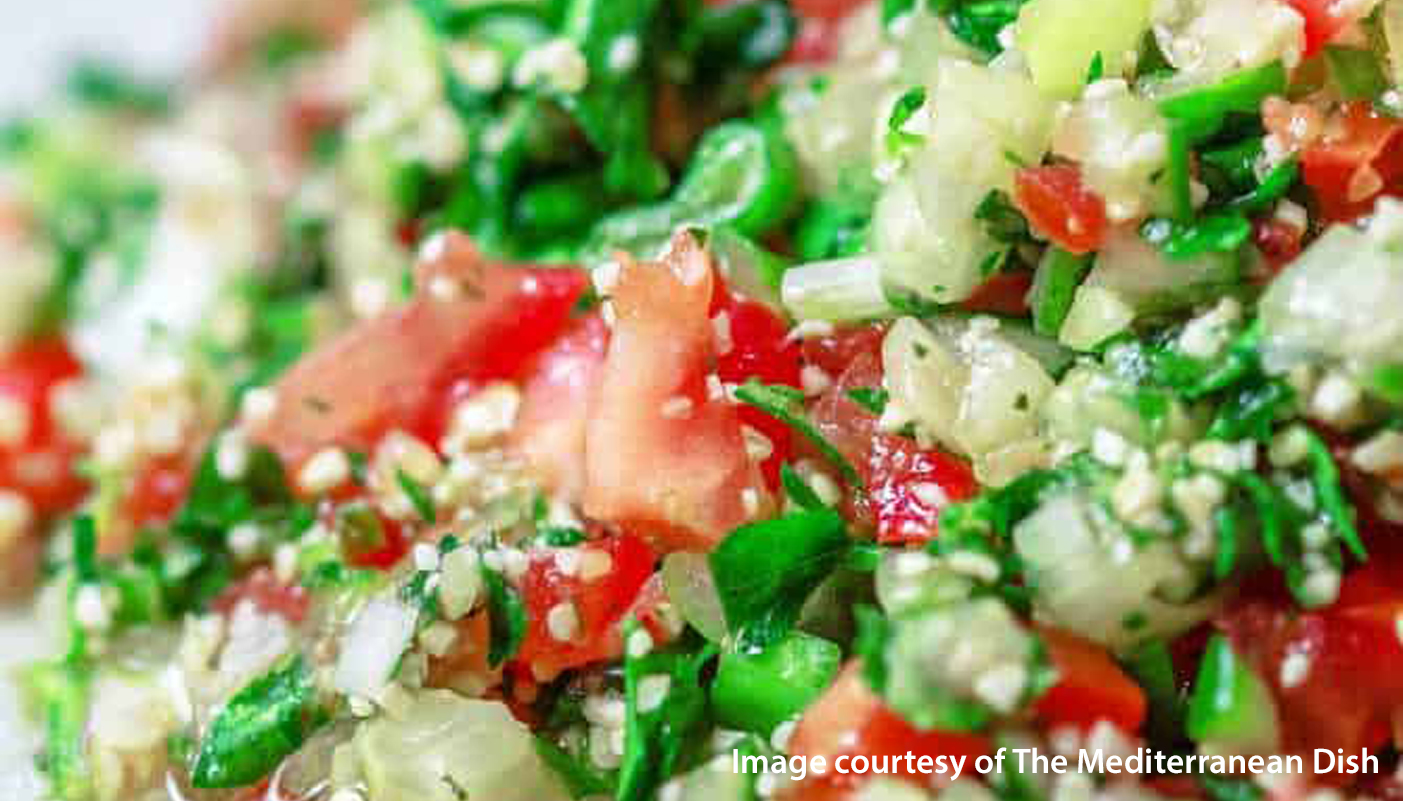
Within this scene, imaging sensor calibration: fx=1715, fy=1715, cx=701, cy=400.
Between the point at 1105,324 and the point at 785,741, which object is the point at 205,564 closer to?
the point at 785,741

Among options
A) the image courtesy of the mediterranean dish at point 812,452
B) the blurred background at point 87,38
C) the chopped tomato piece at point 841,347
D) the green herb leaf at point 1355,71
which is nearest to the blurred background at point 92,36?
the blurred background at point 87,38

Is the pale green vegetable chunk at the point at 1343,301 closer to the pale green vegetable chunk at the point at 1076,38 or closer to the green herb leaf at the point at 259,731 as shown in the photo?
the pale green vegetable chunk at the point at 1076,38

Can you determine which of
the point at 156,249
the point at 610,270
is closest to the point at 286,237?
the point at 156,249

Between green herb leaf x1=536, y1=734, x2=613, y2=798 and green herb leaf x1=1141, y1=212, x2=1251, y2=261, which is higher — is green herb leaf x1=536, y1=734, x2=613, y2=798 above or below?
below

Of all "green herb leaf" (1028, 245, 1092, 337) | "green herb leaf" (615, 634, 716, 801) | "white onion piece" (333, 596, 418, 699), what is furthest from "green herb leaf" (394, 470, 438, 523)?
"green herb leaf" (1028, 245, 1092, 337)

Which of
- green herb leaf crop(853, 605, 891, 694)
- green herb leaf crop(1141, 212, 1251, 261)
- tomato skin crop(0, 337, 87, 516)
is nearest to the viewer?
green herb leaf crop(853, 605, 891, 694)

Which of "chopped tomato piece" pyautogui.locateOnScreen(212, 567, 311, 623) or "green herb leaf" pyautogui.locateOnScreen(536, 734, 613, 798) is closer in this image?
"green herb leaf" pyautogui.locateOnScreen(536, 734, 613, 798)

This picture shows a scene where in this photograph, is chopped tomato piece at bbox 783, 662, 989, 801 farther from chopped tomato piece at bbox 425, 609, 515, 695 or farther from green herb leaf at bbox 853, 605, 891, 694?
chopped tomato piece at bbox 425, 609, 515, 695
